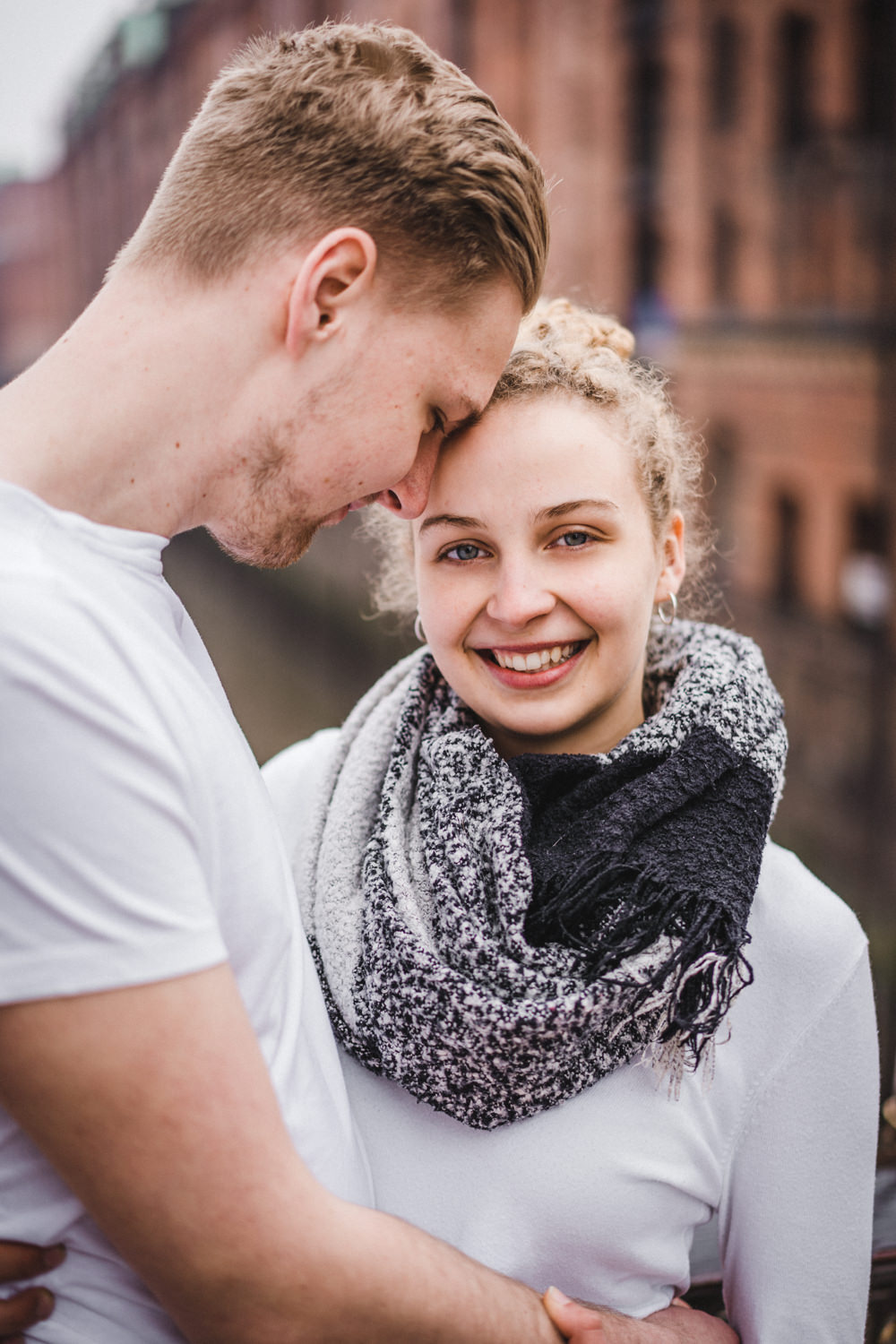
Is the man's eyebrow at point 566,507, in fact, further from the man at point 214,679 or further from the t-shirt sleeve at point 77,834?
the t-shirt sleeve at point 77,834

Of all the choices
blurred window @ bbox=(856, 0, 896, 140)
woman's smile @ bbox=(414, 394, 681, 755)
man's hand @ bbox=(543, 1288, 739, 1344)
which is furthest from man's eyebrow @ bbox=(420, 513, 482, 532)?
blurred window @ bbox=(856, 0, 896, 140)

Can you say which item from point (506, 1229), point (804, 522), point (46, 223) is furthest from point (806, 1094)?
point (46, 223)

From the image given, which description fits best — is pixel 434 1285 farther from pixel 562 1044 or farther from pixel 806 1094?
pixel 806 1094

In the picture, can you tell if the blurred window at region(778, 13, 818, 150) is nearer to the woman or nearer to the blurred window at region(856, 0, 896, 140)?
the blurred window at region(856, 0, 896, 140)

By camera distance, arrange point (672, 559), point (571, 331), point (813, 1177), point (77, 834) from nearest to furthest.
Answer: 1. point (77, 834)
2. point (813, 1177)
3. point (571, 331)
4. point (672, 559)

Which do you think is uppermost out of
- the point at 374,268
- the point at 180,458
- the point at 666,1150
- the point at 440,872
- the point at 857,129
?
the point at 857,129

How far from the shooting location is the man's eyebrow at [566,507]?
1732mm

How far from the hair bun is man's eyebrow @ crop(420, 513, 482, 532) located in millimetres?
301

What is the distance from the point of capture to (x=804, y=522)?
13.1m

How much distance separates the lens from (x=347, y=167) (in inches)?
53.9

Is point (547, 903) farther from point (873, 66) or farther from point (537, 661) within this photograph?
point (873, 66)

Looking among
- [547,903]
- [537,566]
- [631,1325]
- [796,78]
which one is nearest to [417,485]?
[537,566]

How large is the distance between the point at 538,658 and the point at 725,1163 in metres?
0.82

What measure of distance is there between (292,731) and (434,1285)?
1938 cm
